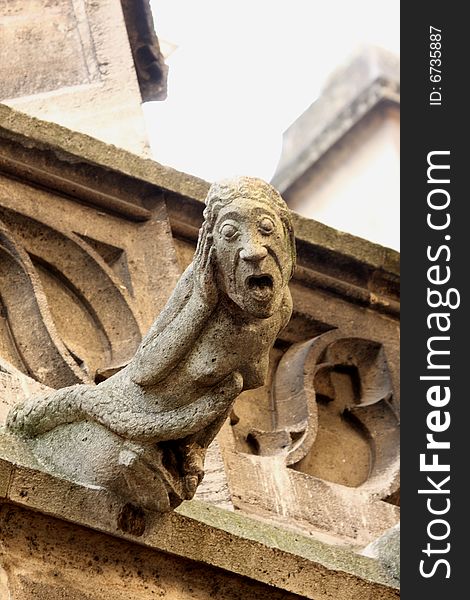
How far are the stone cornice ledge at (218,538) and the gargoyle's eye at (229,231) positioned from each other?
0.67 metres

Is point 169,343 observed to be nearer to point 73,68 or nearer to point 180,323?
point 180,323

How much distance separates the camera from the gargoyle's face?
464cm

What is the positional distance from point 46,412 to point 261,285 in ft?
2.21

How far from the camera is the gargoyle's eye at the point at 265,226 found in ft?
15.3

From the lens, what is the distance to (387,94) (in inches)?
594

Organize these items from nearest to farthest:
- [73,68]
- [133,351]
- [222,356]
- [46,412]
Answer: [222,356]
[46,412]
[133,351]
[73,68]

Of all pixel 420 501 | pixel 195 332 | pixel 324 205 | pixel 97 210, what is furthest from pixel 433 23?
pixel 324 205

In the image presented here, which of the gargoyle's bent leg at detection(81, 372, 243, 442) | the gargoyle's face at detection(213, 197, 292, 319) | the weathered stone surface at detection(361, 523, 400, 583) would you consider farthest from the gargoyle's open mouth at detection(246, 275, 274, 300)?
the weathered stone surface at detection(361, 523, 400, 583)

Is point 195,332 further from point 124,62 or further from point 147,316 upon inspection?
point 124,62

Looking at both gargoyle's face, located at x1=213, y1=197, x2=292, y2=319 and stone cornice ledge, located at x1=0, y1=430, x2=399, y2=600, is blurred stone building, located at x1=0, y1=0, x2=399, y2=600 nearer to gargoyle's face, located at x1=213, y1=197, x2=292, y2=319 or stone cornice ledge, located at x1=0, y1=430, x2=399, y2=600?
stone cornice ledge, located at x1=0, y1=430, x2=399, y2=600

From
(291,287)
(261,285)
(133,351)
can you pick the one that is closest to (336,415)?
(291,287)

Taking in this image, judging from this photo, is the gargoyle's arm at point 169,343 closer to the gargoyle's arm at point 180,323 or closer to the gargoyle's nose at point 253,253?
the gargoyle's arm at point 180,323

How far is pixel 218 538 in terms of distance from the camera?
16.7 ft

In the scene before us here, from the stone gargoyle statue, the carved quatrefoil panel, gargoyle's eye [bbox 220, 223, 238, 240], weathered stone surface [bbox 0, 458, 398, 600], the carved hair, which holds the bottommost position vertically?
weathered stone surface [bbox 0, 458, 398, 600]
